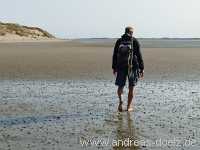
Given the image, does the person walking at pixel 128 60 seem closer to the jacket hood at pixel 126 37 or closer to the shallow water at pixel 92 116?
the jacket hood at pixel 126 37

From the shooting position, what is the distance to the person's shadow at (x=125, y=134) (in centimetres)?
742

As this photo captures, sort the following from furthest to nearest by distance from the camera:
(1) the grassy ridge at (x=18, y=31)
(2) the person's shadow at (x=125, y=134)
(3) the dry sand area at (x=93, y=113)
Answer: (1) the grassy ridge at (x=18, y=31) < (3) the dry sand area at (x=93, y=113) < (2) the person's shadow at (x=125, y=134)

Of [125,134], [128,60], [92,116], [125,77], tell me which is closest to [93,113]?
[92,116]

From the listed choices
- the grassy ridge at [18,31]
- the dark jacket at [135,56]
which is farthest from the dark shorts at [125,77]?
the grassy ridge at [18,31]

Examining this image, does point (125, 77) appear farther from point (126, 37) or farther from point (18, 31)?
point (18, 31)

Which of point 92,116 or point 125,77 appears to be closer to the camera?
point 92,116

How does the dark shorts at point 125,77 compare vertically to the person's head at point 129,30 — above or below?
below

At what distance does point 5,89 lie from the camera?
13750mm

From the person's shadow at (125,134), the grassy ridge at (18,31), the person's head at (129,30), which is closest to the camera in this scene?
the person's shadow at (125,134)

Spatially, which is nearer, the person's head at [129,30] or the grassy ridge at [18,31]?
the person's head at [129,30]

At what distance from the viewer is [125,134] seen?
824 centimetres

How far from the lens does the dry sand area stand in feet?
25.3

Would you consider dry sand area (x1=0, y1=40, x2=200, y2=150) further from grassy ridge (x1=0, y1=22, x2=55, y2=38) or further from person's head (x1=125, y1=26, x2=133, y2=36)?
grassy ridge (x1=0, y1=22, x2=55, y2=38)

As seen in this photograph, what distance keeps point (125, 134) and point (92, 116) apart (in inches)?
68.2
